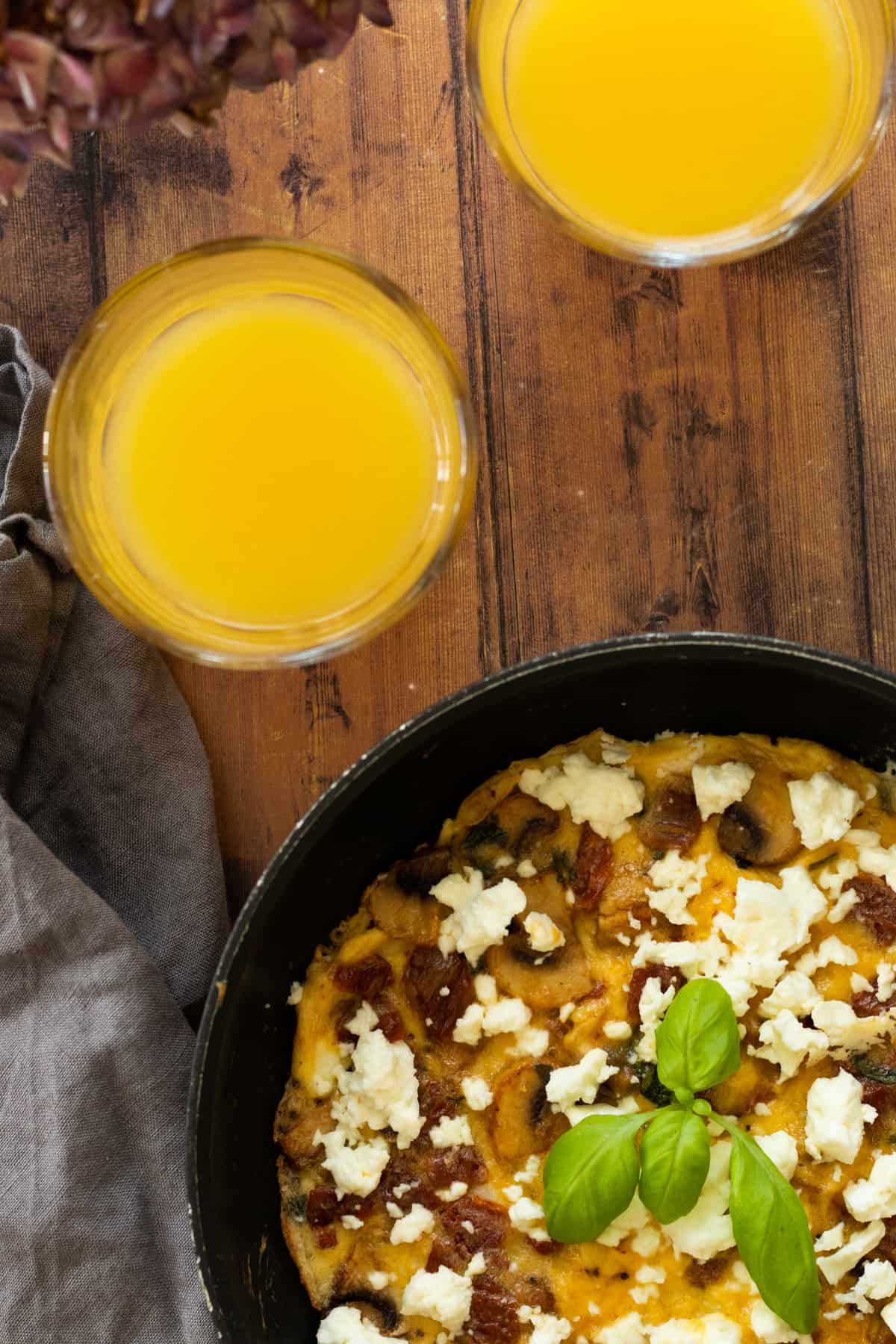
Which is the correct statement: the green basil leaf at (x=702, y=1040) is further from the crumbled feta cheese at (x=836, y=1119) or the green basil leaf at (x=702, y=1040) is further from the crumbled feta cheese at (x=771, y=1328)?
the crumbled feta cheese at (x=771, y=1328)

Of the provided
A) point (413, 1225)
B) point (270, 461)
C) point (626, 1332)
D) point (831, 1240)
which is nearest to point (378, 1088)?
point (413, 1225)

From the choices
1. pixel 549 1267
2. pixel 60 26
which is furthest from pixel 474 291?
pixel 549 1267

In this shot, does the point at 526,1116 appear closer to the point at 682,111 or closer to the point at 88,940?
the point at 88,940

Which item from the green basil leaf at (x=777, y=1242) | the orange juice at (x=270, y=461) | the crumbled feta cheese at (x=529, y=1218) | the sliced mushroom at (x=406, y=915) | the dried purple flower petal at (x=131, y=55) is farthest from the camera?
the sliced mushroom at (x=406, y=915)

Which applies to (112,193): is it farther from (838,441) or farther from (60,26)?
(838,441)

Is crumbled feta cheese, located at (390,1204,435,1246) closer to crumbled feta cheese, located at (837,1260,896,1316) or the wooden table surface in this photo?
crumbled feta cheese, located at (837,1260,896,1316)

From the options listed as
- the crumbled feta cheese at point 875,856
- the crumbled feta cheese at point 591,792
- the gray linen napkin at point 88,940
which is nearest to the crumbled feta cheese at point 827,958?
the crumbled feta cheese at point 875,856

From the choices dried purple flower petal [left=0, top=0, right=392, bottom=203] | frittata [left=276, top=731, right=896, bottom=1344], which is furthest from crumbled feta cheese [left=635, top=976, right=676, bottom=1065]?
dried purple flower petal [left=0, top=0, right=392, bottom=203]
